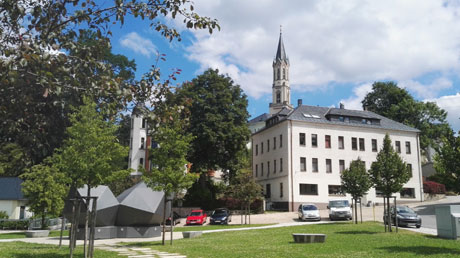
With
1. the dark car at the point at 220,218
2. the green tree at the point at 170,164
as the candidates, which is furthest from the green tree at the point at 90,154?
the dark car at the point at 220,218

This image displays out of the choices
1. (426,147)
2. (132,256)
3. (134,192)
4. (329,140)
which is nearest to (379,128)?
(329,140)

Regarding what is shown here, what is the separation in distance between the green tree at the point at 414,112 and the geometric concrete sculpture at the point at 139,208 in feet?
157

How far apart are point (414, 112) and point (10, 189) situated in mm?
58741

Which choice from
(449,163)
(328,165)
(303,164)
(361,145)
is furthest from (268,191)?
(449,163)

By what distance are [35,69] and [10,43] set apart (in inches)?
59.0

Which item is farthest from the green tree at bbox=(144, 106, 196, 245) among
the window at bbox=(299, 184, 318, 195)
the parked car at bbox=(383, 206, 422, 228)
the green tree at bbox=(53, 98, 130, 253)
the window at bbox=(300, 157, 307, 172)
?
the window at bbox=(300, 157, 307, 172)

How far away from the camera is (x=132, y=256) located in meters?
14.5

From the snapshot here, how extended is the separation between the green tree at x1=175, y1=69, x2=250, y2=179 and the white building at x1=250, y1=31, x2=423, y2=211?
5.53m

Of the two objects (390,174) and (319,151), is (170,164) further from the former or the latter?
(319,151)

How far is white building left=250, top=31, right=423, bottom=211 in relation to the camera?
47000 millimetres

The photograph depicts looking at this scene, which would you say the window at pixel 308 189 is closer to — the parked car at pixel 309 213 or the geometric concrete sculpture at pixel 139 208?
the parked car at pixel 309 213

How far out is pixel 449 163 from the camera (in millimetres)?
16047

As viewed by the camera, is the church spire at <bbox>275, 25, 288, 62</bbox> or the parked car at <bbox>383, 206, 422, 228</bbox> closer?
the parked car at <bbox>383, 206, 422, 228</bbox>

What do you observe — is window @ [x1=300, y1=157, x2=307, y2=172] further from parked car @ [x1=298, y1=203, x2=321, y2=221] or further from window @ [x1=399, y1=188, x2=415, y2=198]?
window @ [x1=399, y1=188, x2=415, y2=198]
